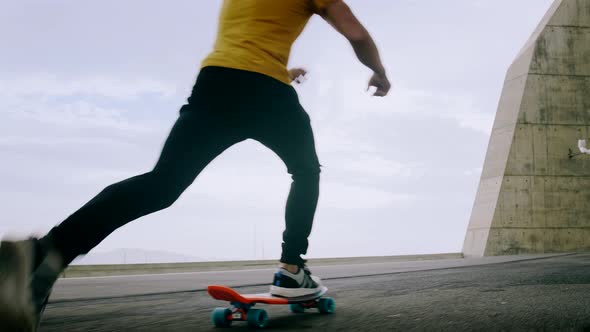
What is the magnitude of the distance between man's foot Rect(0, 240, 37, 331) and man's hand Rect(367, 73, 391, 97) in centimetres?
154

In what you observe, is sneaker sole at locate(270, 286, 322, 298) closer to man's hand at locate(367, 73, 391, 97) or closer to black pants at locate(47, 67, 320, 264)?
black pants at locate(47, 67, 320, 264)

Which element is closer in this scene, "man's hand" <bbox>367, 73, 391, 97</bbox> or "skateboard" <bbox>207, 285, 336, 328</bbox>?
"skateboard" <bbox>207, 285, 336, 328</bbox>

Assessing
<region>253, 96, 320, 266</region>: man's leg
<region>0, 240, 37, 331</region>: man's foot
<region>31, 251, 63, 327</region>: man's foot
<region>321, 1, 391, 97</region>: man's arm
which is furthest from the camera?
<region>253, 96, 320, 266</region>: man's leg

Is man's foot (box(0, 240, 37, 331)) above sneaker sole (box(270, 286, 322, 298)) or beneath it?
above

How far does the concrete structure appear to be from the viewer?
55.5 ft

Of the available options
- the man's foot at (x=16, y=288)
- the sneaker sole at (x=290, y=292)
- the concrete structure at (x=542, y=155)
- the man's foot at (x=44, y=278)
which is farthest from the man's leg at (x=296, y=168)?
the concrete structure at (x=542, y=155)

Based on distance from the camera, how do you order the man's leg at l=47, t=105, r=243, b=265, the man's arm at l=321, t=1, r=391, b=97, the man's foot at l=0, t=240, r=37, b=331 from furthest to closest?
the man's arm at l=321, t=1, r=391, b=97 < the man's leg at l=47, t=105, r=243, b=265 < the man's foot at l=0, t=240, r=37, b=331

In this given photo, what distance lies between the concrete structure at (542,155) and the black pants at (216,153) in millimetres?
15079

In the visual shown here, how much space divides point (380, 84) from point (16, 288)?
1655 mm

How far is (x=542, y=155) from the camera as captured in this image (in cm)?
1716

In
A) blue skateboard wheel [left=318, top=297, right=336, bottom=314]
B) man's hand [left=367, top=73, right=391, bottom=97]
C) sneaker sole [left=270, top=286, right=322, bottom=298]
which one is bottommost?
blue skateboard wheel [left=318, top=297, right=336, bottom=314]

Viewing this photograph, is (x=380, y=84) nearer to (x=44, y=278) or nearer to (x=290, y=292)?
(x=290, y=292)

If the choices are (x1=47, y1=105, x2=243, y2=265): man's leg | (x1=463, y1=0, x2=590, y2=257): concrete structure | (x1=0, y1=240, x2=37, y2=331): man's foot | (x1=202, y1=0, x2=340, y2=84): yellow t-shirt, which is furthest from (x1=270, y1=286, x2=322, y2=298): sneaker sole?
(x1=463, y1=0, x2=590, y2=257): concrete structure

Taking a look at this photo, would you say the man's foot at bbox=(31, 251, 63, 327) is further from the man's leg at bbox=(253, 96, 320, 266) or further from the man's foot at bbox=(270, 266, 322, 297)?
the man's foot at bbox=(270, 266, 322, 297)
